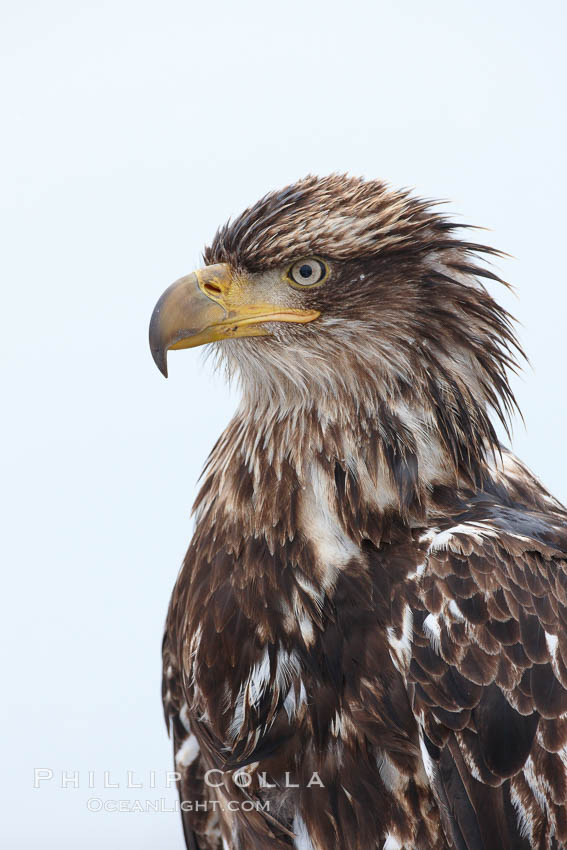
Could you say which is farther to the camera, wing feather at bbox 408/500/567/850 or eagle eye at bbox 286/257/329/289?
eagle eye at bbox 286/257/329/289

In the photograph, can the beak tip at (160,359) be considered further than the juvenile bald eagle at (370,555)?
Yes

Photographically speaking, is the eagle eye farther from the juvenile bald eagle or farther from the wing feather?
the wing feather

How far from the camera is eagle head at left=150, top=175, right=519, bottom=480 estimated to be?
307cm

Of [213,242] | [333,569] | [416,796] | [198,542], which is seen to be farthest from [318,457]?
[416,796]

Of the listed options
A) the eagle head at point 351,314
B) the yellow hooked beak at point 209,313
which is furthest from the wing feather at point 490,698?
the yellow hooked beak at point 209,313

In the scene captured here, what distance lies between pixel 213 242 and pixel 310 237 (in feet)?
1.30

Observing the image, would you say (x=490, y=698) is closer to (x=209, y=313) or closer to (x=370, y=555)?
(x=370, y=555)

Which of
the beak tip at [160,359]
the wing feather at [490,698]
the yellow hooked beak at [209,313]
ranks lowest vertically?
the wing feather at [490,698]

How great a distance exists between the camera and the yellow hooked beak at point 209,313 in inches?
120

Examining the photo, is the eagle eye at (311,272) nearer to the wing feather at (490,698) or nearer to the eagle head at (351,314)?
the eagle head at (351,314)

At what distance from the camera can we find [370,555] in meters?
3.06

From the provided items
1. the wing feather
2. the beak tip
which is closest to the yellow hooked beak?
the beak tip

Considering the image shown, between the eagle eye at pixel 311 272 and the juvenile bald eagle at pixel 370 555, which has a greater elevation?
the eagle eye at pixel 311 272

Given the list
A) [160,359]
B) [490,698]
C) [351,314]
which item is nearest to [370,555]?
[490,698]
